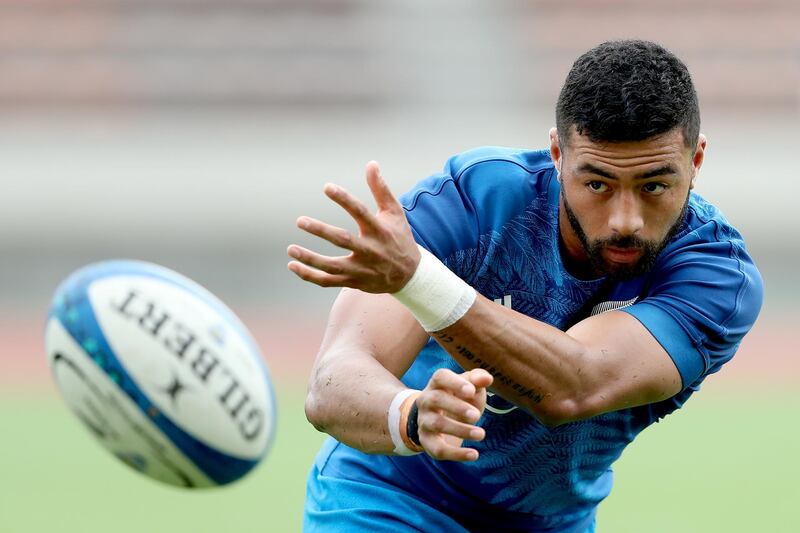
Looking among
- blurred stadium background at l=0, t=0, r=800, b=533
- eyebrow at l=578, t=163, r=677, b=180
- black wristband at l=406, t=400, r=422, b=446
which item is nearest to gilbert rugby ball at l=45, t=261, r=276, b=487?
black wristband at l=406, t=400, r=422, b=446

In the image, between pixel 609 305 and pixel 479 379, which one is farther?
pixel 609 305

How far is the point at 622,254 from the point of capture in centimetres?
428

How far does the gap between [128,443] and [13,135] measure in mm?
17973

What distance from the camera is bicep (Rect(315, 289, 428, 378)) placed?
4.20 meters

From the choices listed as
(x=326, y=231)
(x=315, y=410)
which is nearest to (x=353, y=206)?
(x=326, y=231)

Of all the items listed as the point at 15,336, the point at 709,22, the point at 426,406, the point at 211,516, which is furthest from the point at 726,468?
the point at 709,22

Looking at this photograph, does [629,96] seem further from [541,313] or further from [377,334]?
[377,334]

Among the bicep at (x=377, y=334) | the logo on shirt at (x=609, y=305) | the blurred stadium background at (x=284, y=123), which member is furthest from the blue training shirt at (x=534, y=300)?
the blurred stadium background at (x=284, y=123)

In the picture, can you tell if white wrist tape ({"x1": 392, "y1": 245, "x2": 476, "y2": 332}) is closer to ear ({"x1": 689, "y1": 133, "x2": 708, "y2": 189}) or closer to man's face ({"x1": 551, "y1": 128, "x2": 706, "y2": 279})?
man's face ({"x1": 551, "y1": 128, "x2": 706, "y2": 279})

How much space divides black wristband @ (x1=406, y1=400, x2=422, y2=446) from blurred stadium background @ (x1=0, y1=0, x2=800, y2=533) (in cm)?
986

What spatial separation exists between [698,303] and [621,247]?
16.5 inches

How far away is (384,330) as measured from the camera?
167 inches

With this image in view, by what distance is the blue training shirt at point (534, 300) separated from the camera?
14.5 feet

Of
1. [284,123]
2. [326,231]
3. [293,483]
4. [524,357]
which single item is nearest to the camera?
[326,231]
